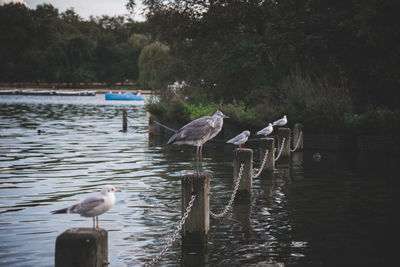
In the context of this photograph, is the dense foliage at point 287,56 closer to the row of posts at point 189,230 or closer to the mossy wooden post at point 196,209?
the row of posts at point 189,230

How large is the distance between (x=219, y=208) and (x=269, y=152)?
3.46 metres

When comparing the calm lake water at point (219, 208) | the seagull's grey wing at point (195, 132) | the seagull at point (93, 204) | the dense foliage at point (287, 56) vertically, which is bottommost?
the calm lake water at point (219, 208)

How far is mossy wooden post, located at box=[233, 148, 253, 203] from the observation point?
11062 mm

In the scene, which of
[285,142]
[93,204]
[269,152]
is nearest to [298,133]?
[285,142]

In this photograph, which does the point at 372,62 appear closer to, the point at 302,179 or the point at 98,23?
the point at 302,179

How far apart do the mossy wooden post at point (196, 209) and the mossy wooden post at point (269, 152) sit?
6098 millimetres

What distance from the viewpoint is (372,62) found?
74.6ft

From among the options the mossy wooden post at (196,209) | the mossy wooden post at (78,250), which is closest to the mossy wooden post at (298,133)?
the mossy wooden post at (196,209)

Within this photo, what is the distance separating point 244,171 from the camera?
1130 cm

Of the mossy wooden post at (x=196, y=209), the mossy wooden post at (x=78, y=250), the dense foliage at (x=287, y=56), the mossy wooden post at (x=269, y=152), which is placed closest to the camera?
the mossy wooden post at (x=78, y=250)

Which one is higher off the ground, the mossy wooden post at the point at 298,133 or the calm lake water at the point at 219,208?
the mossy wooden post at the point at 298,133

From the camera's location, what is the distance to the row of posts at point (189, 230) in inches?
205

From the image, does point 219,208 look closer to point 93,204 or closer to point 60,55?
point 93,204

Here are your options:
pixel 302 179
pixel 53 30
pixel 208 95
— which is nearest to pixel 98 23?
pixel 53 30
